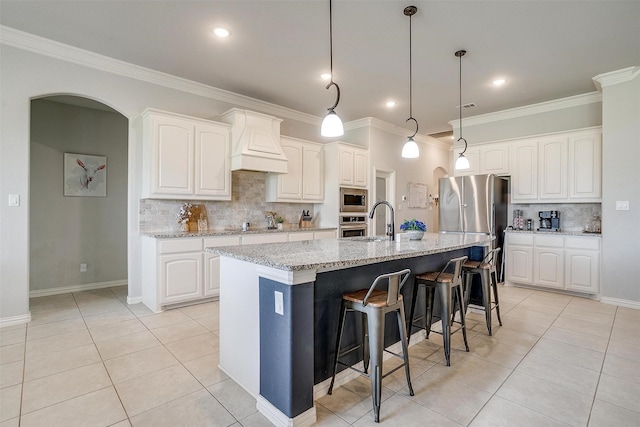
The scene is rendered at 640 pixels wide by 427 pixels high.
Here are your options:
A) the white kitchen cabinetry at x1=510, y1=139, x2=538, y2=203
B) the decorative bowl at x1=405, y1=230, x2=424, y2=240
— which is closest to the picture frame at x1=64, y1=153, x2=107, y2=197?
the decorative bowl at x1=405, y1=230, x2=424, y2=240

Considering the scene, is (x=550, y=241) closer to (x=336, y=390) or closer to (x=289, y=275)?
(x=336, y=390)

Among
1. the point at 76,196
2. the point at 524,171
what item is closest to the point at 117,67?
the point at 76,196

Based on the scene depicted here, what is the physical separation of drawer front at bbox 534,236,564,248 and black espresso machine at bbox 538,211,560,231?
428 mm

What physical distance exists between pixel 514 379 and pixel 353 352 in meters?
1.14

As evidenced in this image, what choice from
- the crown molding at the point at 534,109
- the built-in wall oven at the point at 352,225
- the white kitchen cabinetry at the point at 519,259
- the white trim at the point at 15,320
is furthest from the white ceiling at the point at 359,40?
the white trim at the point at 15,320

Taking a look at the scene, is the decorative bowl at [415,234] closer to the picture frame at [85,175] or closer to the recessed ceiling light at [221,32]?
the recessed ceiling light at [221,32]

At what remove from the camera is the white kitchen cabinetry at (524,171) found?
5020 millimetres

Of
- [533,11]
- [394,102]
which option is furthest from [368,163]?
[533,11]

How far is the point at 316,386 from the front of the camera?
2061mm

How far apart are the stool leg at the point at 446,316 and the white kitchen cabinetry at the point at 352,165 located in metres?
3.17

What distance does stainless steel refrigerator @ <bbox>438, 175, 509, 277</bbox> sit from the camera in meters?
5.06

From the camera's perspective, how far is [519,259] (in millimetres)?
4930

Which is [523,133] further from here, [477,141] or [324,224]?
[324,224]

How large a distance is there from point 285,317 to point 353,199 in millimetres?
4083
